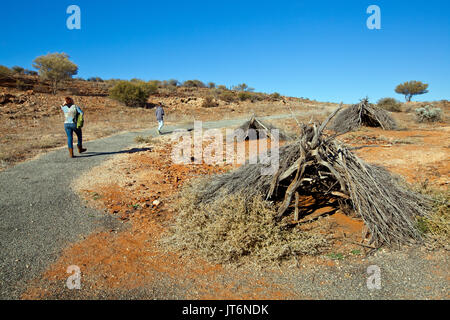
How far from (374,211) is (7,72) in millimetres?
33947

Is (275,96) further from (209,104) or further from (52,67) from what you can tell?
(52,67)

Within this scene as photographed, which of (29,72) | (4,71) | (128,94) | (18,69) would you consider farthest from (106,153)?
(29,72)

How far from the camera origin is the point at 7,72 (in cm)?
2577

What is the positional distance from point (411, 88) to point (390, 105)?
17.8 m

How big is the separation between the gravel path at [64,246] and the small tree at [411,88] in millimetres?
41909

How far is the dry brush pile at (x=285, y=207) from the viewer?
3.27 metres

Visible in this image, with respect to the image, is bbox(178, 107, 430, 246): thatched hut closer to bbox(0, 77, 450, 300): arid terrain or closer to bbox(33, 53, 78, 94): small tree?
bbox(0, 77, 450, 300): arid terrain

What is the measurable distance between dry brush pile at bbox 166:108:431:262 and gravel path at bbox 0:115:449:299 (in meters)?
0.39

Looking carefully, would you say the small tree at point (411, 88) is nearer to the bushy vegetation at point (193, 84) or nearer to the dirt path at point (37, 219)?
the bushy vegetation at point (193, 84)

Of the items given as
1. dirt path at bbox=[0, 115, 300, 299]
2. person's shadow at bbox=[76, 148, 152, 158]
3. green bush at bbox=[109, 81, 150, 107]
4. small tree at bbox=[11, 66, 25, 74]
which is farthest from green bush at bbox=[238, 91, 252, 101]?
small tree at bbox=[11, 66, 25, 74]

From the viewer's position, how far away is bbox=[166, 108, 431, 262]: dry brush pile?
3.27m
